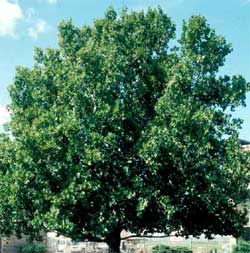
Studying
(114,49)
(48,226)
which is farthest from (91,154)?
(114,49)

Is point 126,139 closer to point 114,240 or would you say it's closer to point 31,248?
point 114,240

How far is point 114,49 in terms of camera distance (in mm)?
27781

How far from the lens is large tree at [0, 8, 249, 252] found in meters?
25.4

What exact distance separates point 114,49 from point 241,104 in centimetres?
795

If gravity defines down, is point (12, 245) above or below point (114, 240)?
below

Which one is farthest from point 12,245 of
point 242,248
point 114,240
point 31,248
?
point 114,240

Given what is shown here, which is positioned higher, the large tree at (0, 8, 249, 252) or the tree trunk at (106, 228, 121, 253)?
the large tree at (0, 8, 249, 252)

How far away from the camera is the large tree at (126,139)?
83.3ft

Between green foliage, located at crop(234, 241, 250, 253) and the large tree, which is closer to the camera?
the large tree

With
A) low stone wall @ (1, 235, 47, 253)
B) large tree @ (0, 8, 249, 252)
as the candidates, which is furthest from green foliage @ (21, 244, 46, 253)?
large tree @ (0, 8, 249, 252)

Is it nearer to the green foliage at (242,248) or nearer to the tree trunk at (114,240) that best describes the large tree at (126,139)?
the tree trunk at (114,240)

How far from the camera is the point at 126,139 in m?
27.0

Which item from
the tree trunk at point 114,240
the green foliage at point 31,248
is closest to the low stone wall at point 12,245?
the green foliage at point 31,248

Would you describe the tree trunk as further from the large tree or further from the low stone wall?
the low stone wall
